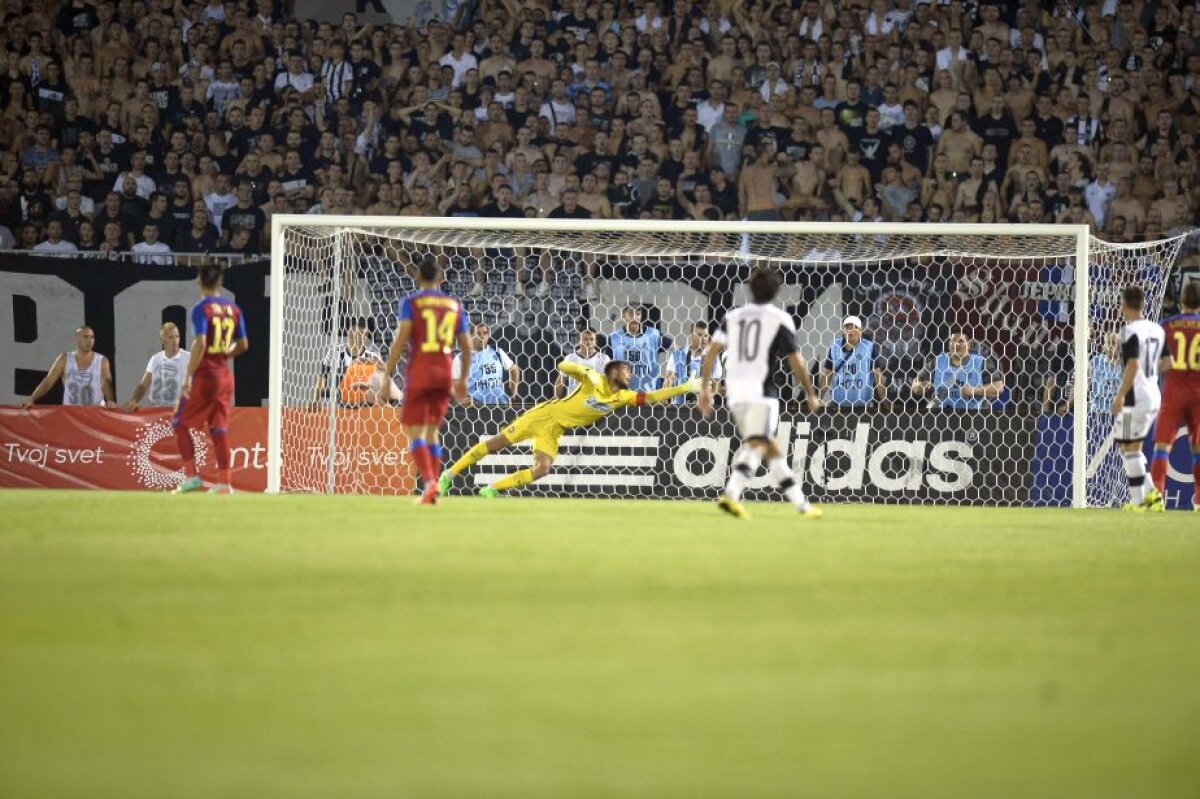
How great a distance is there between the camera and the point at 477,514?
11297 millimetres

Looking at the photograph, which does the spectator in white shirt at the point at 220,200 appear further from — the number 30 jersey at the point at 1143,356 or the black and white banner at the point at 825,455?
the number 30 jersey at the point at 1143,356

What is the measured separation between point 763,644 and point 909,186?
55.6 ft

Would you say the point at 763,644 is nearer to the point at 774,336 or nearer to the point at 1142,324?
the point at 774,336

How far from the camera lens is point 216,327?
14914 mm

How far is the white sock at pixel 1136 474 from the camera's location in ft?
49.7

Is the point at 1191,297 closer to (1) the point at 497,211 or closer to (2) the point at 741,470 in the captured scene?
(2) the point at 741,470

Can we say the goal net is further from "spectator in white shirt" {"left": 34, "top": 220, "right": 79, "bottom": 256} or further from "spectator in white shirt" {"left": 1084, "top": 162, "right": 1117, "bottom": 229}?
"spectator in white shirt" {"left": 34, "top": 220, "right": 79, "bottom": 256}

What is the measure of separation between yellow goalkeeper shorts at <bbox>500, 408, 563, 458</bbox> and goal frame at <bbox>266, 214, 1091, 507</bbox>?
77.9 inches

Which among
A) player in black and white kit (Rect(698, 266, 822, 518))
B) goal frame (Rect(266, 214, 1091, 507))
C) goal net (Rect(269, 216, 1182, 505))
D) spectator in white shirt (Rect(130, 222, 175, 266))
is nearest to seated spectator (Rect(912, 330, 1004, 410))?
goal net (Rect(269, 216, 1182, 505))

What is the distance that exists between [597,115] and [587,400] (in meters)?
6.78

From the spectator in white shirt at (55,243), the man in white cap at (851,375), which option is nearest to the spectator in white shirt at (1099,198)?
the man in white cap at (851,375)

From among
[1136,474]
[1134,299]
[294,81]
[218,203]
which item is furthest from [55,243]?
[1136,474]

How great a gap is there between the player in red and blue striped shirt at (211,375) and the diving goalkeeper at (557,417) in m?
2.37

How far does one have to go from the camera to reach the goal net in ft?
56.3
